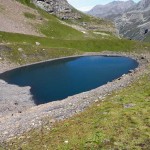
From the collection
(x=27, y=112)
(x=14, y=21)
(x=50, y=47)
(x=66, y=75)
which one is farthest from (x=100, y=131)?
(x=14, y=21)

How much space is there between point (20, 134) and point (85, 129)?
836 centimetres

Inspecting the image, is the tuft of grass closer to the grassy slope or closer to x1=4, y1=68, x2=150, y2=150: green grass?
the grassy slope

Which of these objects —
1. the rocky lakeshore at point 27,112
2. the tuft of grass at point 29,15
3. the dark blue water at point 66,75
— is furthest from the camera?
the tuft of grass at point 29,15

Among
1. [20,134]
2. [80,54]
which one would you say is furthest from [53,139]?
[80,54]

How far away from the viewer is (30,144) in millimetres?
37031

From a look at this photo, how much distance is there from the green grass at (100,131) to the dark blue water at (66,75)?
2880 centimetres

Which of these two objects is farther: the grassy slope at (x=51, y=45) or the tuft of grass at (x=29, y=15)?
the tuft of grass at (x=29, y=15)

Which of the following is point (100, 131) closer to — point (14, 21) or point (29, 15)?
point (14, 21)

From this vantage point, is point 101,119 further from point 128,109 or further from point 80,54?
point 80,54

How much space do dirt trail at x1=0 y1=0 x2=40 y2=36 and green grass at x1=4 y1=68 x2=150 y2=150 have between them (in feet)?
407

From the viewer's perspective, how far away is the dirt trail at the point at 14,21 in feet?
548

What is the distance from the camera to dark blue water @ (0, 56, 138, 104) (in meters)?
81.6

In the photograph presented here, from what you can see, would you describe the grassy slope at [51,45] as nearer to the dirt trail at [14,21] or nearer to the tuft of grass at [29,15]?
the dirt trail at [14,21]

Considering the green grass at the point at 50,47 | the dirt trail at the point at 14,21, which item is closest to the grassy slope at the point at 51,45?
the green grass at the point at 50,47
